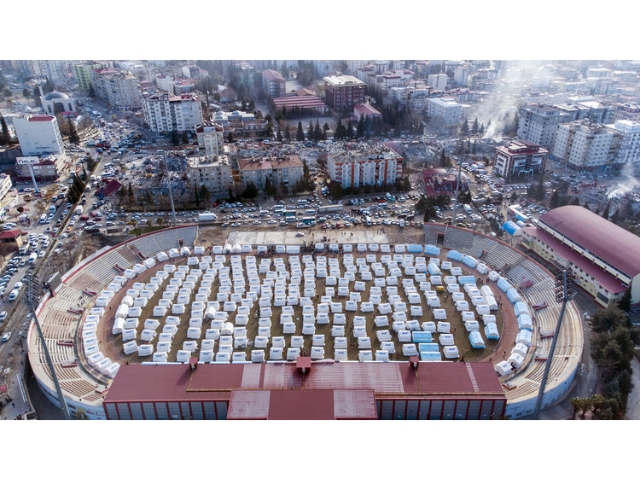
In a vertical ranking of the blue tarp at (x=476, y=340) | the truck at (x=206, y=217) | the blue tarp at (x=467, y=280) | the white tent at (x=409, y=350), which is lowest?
the white tent at (x=409, y=350)

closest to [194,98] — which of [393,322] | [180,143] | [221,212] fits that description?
[180,143]

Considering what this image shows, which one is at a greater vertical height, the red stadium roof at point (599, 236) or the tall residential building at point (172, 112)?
the tall residential building at point (172, 112)

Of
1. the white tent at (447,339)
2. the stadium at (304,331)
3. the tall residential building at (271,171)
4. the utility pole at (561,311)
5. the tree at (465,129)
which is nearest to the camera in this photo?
the utility pole at (561,311)

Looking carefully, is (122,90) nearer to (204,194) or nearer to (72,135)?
(72,135)

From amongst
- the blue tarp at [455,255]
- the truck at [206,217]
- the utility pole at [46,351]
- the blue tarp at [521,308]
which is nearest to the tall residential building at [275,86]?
the truck at [206,217]

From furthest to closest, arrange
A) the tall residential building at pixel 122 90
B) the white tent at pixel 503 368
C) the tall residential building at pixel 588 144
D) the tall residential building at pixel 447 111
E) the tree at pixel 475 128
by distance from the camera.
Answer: the tall residential building at pixel 122 90, the tall residential building at pixel 447 111, the tree at pixel 475 128, the tall residential building at pixel 588 144, the white tent at pixel 503 368

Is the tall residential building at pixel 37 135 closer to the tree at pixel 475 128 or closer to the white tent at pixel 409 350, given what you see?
the white tent at pixel 409 350

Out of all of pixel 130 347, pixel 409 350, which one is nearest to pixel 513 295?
pixel 409 350

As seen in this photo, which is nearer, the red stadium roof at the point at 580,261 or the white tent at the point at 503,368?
the white tent at the point at 503,368

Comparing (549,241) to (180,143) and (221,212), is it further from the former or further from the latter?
(180,143)
